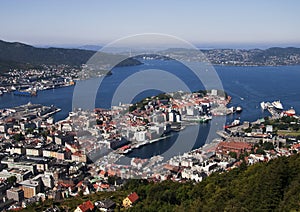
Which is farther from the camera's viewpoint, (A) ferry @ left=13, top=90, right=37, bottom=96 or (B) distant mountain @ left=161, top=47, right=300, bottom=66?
(B) distant mountain @ left=161, top=47, right=300, bottom=66

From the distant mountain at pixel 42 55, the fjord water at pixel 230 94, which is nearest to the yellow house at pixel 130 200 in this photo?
the fjord water at pixel 230 94

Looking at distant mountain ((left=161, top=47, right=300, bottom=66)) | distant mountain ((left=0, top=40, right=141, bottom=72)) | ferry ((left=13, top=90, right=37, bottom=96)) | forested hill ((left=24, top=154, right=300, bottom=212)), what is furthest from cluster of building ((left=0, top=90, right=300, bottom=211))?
distant mountain ((left=161, top=47, right=300, bottom=66))

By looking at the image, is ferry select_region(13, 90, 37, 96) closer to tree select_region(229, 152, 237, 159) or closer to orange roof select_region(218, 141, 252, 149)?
orange roof select_region(218, 141, 252, 149)

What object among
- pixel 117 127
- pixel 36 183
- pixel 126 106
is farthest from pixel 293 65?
pixel 36 183

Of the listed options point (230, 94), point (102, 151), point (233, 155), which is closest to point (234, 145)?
point (233, 155)

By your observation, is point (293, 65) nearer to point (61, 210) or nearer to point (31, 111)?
point (31, 111)

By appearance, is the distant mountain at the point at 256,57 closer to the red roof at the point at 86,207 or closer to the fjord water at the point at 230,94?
the fjord water at the point at 230,94

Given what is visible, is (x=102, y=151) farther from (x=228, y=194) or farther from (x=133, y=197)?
(x=228, y=194)

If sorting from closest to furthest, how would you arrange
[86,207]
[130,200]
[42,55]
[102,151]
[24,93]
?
[86,207] < [130,200] < [102,151] < [24,93] < [42,55]

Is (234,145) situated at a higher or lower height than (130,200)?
lower
